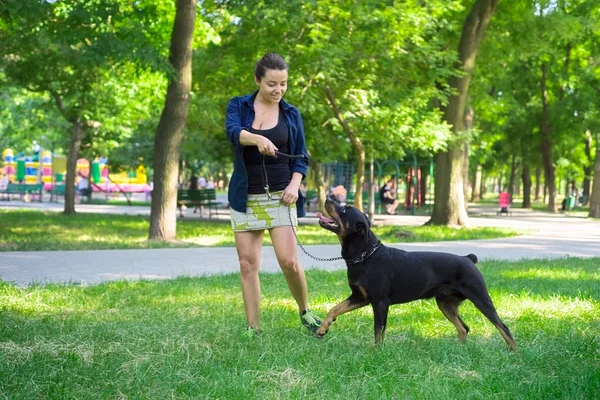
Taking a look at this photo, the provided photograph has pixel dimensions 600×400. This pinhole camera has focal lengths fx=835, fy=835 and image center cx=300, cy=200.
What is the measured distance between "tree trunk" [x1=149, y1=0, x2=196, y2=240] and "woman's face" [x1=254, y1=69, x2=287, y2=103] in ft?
33.2

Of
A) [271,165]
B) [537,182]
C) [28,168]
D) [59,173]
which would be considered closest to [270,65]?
[271,165]

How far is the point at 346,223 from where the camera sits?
5754 mm

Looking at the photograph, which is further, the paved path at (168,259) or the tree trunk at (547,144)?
the tree trunk at (547,144)

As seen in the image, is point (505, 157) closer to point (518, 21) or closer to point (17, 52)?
point (518, 21)

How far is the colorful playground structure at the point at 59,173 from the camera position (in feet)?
196

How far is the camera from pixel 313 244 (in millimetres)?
16391

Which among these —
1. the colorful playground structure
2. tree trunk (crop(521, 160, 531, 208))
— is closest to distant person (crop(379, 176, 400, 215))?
tree trunk (crop(521, 160, 531, 208))

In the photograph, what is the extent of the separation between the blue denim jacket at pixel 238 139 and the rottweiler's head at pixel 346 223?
52 centimetres

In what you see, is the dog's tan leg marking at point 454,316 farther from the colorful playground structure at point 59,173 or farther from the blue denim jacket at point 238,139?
the colorful playground structure at point 59,173

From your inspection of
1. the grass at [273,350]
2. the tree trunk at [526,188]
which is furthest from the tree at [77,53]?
the tree trunk at [526,188]

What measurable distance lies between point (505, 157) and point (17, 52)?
118 feet

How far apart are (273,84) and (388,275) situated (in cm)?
A: 161

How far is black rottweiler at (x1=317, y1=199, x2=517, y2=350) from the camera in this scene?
573 cm

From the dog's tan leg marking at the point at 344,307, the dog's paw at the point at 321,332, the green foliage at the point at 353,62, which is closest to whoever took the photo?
the dog's tan leg marking at the point at 344,307
